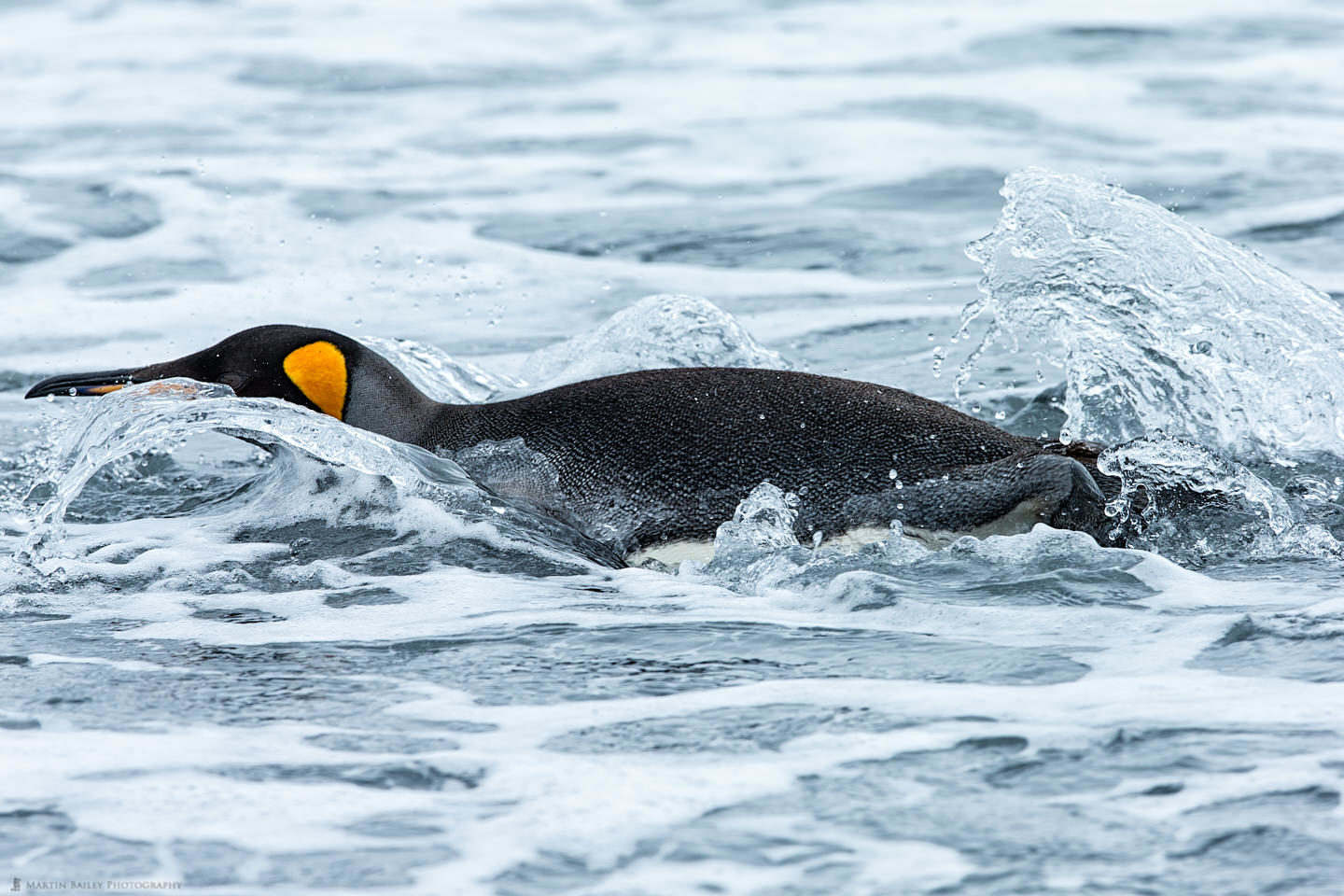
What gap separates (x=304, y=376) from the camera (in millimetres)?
4797

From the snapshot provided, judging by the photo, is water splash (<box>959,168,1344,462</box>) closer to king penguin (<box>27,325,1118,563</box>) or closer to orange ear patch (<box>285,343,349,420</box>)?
king penguin (<box>27,325,1118,563</box>)

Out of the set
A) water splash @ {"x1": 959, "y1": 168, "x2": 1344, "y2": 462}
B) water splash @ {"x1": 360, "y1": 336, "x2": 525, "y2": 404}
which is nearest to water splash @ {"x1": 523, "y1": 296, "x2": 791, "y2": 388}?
water splash @ {"x1": 360, "y1": 336, "x2": 525, "y2": 404}

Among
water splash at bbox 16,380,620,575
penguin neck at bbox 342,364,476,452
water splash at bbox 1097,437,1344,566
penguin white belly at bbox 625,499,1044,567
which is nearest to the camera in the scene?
penguin white belly at bbox 625,499,1044,567

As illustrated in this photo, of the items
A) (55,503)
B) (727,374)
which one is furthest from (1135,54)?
(55,503)

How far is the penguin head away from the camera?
476 centimetres

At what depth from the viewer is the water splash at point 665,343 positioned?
6.07 metres

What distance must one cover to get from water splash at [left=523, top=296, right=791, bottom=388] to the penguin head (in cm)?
130

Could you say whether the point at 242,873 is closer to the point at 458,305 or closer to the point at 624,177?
the point at 458,305

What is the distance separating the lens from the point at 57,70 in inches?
543

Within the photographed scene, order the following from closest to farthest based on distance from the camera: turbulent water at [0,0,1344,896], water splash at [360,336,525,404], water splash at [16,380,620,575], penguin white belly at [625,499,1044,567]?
turbulent water at [0,0,1344,896] → penguin white belly at [625,499,1044,567] → water splash at [16,380,620,575] → water splash at [360,336,525,404]

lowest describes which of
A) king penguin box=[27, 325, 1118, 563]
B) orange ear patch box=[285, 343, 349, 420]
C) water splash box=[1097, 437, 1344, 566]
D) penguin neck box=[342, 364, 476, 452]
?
water splash box=[1097, 437, 1344, 566]

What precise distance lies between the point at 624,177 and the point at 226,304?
139 inches

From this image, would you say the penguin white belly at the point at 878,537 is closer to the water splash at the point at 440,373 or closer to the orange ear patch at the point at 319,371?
the orange ear patch at the point at 319,371

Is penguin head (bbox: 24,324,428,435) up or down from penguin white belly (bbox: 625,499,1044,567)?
up
